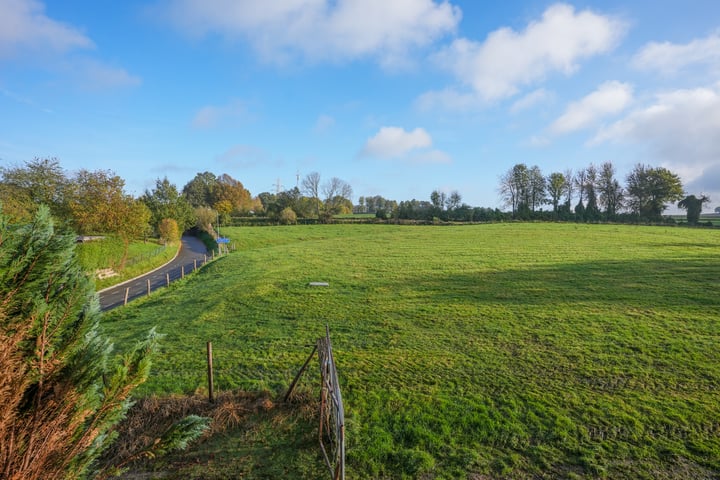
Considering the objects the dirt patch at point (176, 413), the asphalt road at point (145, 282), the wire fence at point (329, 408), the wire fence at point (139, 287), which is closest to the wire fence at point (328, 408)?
the wire fence at point (329, 408)

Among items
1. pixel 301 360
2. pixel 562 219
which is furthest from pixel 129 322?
pixel 562 219

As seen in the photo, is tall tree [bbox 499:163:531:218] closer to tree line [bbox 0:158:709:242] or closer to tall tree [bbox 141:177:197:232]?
tree line [bbox 0:158:709:242]

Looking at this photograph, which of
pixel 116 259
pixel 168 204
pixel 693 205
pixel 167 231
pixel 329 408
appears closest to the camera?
pixel 329 408

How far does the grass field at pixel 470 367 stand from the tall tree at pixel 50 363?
4.12 metres

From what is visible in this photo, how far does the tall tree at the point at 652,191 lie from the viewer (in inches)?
2835

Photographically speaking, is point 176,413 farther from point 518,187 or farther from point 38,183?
point 518,187

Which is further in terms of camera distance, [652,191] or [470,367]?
[652,191]

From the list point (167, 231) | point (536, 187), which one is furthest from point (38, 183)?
point (536, 187)

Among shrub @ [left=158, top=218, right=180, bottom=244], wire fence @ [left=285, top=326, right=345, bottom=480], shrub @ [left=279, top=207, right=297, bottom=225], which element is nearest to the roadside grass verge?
shrub @ [left=158, top=218, right=180, bottom=244]

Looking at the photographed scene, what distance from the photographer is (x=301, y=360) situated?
984cm

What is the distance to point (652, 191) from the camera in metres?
73.7

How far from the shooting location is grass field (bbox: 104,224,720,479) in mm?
5918

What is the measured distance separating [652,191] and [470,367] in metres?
88.9

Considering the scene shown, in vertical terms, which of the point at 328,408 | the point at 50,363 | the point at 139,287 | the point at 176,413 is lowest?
the point at 139,287
